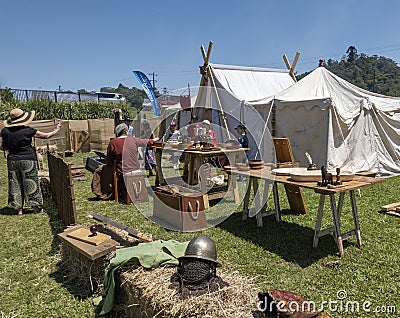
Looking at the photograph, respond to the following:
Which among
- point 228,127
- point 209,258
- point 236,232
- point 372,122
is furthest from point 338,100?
point 209,258

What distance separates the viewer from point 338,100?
7984 millimetres

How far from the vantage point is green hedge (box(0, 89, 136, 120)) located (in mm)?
17141

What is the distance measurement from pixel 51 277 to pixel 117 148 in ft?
9.50

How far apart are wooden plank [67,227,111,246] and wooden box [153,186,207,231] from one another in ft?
4.51

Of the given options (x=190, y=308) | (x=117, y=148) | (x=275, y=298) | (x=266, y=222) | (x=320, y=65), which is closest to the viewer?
(x=275, y=298)

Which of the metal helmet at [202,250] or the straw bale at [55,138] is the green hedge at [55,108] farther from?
the metal helmet at [202,250]

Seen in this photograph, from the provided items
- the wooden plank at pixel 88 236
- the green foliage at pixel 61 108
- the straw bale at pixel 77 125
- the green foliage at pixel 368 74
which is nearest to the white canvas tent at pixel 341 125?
the wooden plank at pixel 88 236

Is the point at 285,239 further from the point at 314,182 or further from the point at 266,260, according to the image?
the point at 314,182

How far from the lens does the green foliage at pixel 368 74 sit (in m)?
52.4

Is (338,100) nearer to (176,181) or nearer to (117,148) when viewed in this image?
(176,181)

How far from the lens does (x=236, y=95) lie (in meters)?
9.52

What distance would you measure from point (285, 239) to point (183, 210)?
4.39 ft

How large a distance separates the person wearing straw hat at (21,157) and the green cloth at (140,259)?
3.18 meters

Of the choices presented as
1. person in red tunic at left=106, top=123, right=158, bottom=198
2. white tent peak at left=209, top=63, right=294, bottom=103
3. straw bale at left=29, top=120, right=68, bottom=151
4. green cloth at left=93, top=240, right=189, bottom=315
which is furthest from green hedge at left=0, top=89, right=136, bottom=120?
green cloth at left=93, top=240, right=189, bottom=315
